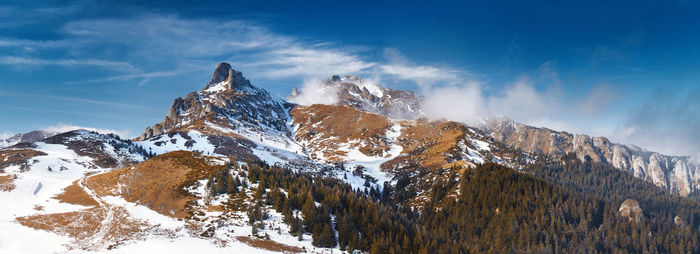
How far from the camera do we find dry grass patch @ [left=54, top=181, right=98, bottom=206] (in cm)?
7296

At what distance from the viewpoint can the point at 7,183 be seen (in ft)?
295

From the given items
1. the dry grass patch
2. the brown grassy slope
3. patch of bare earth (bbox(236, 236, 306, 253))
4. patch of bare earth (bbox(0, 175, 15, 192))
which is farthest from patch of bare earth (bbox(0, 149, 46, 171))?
patch of bare earth (bbox(236, 236, 306, 253))

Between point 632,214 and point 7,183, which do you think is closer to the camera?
point 7,183

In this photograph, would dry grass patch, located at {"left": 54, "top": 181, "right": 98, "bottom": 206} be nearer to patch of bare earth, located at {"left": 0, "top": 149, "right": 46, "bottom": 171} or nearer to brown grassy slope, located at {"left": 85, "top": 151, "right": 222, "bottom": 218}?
brown grassy slope, located at {"left": 85, "top": 151, "right": 222, "bottom": 218}

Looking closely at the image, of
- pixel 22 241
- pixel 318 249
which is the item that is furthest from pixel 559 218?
pixel 22 241

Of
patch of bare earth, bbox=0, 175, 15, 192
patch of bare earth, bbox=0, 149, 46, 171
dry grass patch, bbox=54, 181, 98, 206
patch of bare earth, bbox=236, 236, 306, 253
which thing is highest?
patch of bare earth, bbox=0, 149, 46, 171

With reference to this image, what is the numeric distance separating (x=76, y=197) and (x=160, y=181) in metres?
17.0

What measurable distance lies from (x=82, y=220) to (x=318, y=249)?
44777mm

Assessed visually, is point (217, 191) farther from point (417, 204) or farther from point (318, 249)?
point (417, 204)

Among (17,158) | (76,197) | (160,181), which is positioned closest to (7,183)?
(76,197)

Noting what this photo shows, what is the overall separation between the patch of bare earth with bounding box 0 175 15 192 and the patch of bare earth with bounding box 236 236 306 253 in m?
72.7

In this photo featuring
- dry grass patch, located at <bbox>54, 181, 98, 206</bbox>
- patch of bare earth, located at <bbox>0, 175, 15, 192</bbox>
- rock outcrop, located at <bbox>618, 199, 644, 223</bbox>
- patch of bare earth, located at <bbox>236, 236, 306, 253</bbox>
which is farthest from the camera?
rock outcrop, located at <bbox>618, 199, 644, 223</bbox>

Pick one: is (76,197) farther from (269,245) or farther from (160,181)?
(269,245)

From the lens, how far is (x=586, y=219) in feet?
556
